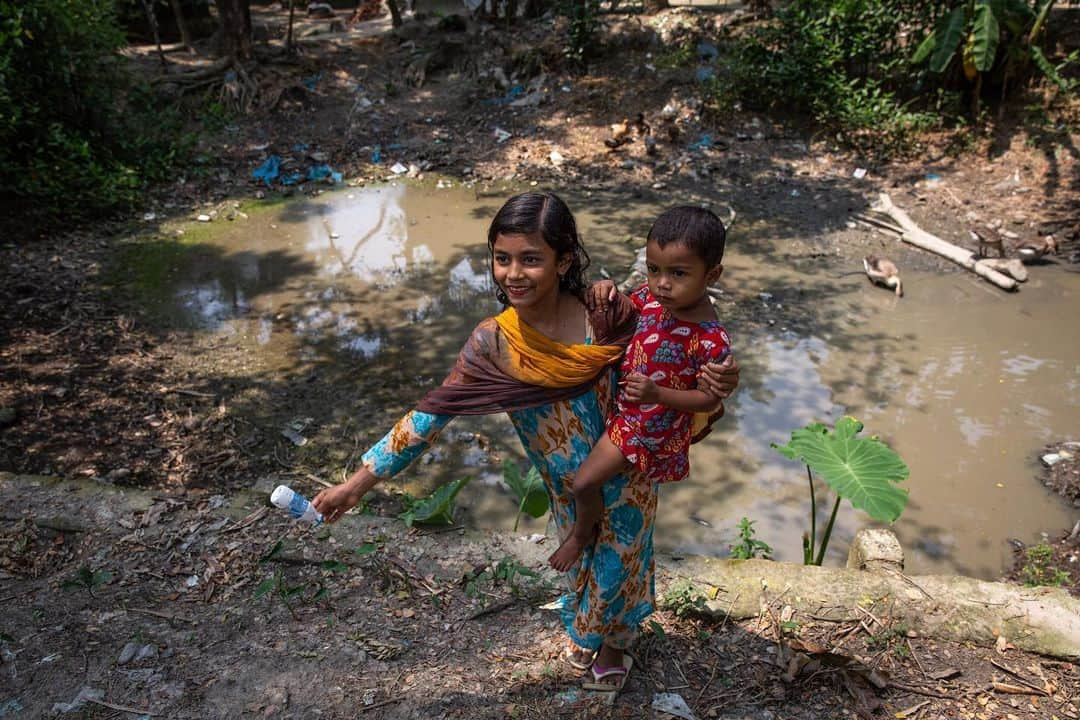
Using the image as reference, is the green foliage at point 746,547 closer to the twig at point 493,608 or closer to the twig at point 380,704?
the twig at point 493,608

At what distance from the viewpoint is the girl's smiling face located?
1.70 m

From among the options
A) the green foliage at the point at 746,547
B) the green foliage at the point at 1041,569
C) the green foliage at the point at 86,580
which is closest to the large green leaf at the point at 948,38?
the green foliage at the point at 1041,569

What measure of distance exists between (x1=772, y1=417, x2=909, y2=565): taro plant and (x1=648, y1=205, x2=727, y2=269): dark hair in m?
1.57

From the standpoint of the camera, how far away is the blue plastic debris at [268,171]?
29.5 feet

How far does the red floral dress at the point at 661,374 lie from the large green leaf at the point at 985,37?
8602 mm

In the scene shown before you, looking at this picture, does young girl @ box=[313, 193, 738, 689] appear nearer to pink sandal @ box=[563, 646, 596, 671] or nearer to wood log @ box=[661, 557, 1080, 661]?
pink sandal @ box=[563, 646, 596, 671]

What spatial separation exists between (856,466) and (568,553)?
154 centimetres

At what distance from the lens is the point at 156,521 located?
3.15m

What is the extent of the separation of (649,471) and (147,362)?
4560mm

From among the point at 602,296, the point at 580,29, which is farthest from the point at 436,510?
the point at 580,29

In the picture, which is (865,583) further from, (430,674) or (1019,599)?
(430,674)

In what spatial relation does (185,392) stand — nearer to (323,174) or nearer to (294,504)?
(294,504)

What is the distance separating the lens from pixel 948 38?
841 centimetres

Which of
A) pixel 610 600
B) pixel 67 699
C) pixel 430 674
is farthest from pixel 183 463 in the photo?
pixel 610 600
